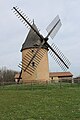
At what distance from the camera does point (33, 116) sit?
1141cm

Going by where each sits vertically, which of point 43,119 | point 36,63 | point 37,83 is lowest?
point 43,119

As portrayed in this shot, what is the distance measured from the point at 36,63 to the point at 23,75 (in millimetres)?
2777

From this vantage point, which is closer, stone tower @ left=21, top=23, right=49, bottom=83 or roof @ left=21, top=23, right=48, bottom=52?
stone tower @ left=21, top=23, right=49, bottom=83

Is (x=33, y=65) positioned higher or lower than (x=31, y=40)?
lower

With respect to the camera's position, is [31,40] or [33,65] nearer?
[33,65]

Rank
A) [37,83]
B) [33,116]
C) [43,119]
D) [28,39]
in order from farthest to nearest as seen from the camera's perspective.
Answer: [28,39]
[37,83]
[33,116]
[43,119]

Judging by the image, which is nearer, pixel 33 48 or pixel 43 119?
pixel 43 119

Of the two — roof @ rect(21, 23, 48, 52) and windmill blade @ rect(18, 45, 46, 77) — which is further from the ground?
roof @ rect(21, 23, 48, 52)

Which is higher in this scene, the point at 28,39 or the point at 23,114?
the point at 28,39

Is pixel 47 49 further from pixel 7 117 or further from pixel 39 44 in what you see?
pixel 7 117

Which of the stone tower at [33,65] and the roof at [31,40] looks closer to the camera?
the stone tower at [33,65]

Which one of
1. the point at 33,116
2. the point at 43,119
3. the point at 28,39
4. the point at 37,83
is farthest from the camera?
the point at 28,39

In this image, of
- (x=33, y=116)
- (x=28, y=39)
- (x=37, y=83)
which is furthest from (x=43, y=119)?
(x=28, y=39)

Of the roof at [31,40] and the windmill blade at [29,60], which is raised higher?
the roof at [31,40]
